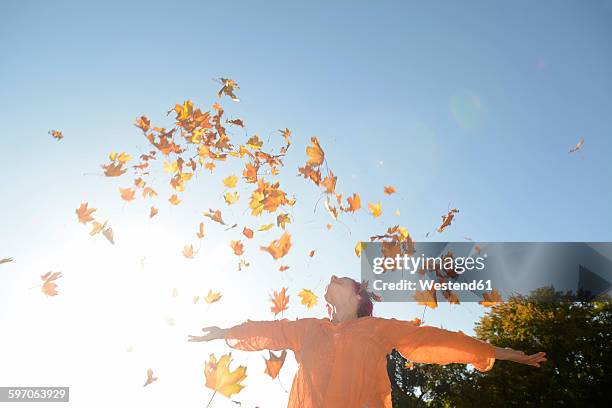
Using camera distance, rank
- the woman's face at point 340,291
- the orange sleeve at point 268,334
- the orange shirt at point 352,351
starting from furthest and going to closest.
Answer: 1. the woman's face at point 340,291
2. the orange sleeve at point 268,334
3. the orange shirt at point 352,351

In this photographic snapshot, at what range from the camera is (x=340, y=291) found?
4.12 meters

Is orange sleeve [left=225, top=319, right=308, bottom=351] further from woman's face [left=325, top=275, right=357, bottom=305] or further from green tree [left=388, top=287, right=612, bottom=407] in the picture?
green tree [left=388, top=287, right=612, bottom=407]

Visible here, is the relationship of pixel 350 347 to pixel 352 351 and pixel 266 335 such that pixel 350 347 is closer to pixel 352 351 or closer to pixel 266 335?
pixel 352 351

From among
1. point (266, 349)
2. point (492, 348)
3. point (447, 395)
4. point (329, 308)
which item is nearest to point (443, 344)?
point (492, 348)

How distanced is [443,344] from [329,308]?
3.33 feet

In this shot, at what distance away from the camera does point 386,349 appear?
12.4 ft

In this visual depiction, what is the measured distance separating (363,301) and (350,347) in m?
0.47

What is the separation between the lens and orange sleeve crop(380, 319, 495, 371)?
3.81 metres

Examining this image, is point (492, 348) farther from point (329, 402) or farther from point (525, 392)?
point (525, 392)

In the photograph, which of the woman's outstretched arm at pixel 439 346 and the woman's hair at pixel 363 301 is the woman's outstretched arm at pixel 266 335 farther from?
the woman's outstretched arm at pixel 439 346

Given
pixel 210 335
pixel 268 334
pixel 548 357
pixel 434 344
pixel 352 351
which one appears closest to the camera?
pixel 352 351

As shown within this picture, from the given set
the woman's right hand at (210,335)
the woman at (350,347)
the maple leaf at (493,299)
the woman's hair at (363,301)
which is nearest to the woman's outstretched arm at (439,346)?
the woman at (350,347)

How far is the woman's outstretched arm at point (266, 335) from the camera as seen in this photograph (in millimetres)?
3984

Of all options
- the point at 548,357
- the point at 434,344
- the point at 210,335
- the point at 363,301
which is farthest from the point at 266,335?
the point at 548,357
